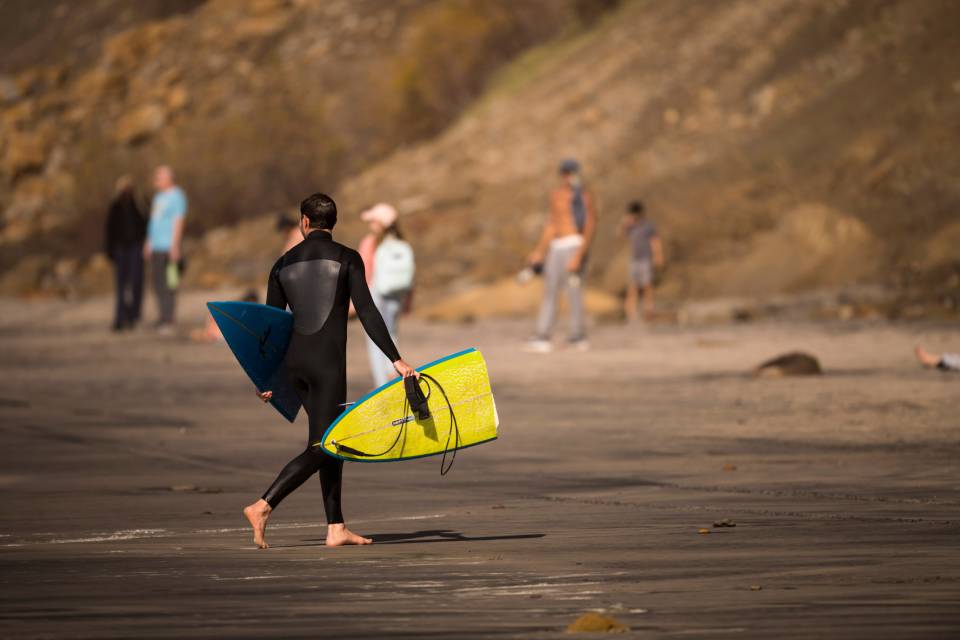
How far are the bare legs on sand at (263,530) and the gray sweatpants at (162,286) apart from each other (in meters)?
20.1

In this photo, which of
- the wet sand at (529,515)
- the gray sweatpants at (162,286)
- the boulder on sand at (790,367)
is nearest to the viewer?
the wet sand at (529,515)

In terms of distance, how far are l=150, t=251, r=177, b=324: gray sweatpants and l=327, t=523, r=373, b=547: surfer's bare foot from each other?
20109mm

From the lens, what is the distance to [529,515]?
36.9 feet

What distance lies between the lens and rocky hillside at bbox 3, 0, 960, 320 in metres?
39.6

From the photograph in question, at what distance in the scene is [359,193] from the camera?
54.8 metres

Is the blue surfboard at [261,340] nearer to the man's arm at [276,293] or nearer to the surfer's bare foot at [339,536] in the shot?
the man's arm at [276,293]

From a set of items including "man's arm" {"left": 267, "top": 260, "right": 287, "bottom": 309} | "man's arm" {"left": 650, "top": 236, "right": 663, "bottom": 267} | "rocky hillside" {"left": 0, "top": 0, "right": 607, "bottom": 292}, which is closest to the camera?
"man's arm" {"left": 267, "top": 260, "right": 287, "bottom": 309}

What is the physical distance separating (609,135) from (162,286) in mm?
21897

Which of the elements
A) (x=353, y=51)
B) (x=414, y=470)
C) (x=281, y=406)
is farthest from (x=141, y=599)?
(x=353, y=51)

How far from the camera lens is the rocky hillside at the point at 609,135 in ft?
130

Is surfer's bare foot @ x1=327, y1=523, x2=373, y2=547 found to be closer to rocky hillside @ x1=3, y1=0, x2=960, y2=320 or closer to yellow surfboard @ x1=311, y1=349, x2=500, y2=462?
yellow surfboard @ x1=311, y1=349, x2=500, y2=462

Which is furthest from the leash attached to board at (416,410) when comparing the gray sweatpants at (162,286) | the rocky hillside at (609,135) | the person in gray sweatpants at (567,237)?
the rocky hillside at (609,135)

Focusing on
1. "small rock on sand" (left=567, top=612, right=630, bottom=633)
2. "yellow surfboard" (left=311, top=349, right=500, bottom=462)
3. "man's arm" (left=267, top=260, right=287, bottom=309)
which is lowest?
"small rock on sand" (left=567, top=612, right=630, bottom=633)

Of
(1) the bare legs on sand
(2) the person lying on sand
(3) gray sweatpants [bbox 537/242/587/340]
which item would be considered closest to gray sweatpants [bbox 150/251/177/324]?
(3) gray sweatpants [bbox 537/242/587/340]
